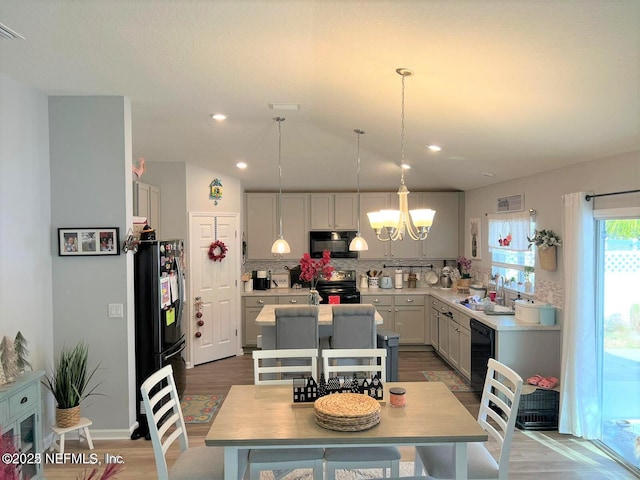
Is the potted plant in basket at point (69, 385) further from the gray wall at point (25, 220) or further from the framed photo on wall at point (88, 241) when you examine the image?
the framed photo on wall at point (88, 241)

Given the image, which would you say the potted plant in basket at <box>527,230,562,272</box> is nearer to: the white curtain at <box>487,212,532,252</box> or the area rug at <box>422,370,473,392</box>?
the white curtain at <box>487,212,532,252</box>

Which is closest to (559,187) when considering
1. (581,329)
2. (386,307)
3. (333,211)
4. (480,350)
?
(581,329)

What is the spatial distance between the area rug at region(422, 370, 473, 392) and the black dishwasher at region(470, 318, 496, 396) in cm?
15

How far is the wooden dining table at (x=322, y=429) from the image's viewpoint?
6.84 ft

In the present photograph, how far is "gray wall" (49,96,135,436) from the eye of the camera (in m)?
3.55

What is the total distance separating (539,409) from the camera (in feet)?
12.5

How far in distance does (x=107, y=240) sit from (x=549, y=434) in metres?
4.01

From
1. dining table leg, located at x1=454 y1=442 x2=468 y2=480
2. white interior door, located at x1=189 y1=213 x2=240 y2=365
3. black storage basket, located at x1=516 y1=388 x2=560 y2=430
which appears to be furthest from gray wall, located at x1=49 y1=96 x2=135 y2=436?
black storage basket, located at x1=516 y1=388 x2=560 y2=430

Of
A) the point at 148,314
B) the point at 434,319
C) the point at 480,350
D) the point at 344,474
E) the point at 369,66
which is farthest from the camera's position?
the point at 434,319

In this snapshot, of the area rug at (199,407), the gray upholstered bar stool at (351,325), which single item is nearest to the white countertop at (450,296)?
the gray upholstered bar stool at (351,325)

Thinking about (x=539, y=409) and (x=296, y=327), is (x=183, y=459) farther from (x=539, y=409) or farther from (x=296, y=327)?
(x=539, y=409)

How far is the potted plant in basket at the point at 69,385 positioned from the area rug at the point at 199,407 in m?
1.01

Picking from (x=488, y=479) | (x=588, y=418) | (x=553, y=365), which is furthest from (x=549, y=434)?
(x=488, y=479)

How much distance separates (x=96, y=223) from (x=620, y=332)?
4249 millimetres
